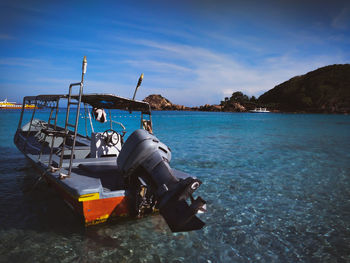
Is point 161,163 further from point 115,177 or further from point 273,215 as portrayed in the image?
point 273,215

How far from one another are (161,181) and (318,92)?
157179 mm

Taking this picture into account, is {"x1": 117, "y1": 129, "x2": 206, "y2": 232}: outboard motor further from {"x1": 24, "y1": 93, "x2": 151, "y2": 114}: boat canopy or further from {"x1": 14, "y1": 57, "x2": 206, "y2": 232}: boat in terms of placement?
{"x1": 24, "y1": 93, "x2": 151, "y2": 114}: boat canopy

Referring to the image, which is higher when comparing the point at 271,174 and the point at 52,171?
the point at 52,171

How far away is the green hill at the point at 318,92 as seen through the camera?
5009 inches

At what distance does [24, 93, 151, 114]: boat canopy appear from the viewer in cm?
660

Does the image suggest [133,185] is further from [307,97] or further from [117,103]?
[307,97]

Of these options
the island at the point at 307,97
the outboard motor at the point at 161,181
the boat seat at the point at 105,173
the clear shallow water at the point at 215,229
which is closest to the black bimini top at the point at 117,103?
the boat seat at the point at 105,173

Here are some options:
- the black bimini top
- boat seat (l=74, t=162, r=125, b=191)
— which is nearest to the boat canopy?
the black bimini top

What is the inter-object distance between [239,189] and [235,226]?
299cm

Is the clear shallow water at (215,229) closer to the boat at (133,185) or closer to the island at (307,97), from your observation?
the boat at (133,185)

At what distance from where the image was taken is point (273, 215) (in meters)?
6.97

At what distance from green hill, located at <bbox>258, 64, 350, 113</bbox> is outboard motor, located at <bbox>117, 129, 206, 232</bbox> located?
143264 millimetres

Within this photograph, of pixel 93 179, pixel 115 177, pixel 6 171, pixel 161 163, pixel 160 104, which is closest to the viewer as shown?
pixel 161 163

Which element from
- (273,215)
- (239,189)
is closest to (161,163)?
(273,215)
